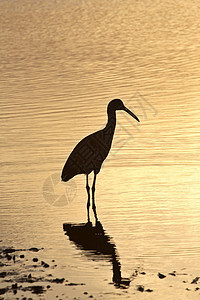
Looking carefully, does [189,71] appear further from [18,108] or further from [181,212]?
[181,212]

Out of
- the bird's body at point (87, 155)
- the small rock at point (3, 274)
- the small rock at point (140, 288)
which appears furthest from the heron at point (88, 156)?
the small rock at point (140, 288)

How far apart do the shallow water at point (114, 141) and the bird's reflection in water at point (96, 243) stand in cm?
9

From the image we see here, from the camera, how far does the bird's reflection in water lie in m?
11.4

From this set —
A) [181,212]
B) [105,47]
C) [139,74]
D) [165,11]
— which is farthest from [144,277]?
[165,11]

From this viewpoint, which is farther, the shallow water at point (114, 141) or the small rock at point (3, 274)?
the shallow water at point (114, 141)

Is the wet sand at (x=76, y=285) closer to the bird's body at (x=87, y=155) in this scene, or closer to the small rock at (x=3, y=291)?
the small rock at (x=3, y=291)

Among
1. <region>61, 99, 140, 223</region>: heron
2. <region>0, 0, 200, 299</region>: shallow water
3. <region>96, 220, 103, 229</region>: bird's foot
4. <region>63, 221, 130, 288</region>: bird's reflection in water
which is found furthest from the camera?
<region>61, 99, 140, 223</region>: heron

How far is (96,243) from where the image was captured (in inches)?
499

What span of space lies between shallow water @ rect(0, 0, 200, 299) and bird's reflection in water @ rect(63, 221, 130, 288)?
9cm

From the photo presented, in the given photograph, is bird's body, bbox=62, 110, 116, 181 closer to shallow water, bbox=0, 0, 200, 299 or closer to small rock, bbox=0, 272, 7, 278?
shallow water, bbox=0, 0, 200, 299

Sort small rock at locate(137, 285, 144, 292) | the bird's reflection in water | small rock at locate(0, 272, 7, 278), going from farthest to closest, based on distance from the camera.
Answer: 1. the bird's reflection in water
2. small rock at locate(0, 272, 7, 278)
3. small rock at locate(137, 285, 144, 292)

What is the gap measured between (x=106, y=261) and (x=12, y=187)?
4.16 meters

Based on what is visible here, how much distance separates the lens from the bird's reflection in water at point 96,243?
11359mm

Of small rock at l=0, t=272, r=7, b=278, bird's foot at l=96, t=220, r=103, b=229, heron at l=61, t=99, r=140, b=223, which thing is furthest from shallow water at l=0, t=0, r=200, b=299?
small rock at l=0, t=272, r=7, b=278
